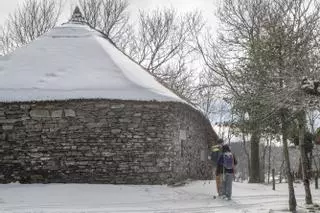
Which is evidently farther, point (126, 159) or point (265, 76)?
point (126, 159)

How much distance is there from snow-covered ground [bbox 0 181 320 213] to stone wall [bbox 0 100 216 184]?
0.51 m

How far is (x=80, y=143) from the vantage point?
13352 mm

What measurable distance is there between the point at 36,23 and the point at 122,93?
64.3ft

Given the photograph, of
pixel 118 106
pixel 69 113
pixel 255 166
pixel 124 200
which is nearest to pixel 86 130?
pixel 69 113

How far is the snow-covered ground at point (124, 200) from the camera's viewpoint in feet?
33.3

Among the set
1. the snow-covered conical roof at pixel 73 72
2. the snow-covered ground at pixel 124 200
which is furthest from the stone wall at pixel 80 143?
the snow-covered ground at pixel 124 200

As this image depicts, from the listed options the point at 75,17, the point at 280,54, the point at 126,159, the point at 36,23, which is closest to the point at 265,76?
the point at 280,54

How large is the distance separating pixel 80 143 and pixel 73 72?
252 cm

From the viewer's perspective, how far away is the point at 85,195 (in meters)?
11.8

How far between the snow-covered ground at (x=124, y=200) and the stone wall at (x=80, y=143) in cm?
51

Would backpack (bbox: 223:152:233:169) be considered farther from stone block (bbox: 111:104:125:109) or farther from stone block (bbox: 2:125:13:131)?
stone block (bbox: 2:125:13:131)

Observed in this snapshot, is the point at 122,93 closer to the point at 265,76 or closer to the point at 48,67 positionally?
the point at 48,67

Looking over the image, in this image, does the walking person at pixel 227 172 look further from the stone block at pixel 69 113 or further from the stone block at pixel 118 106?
the stone block at pixel 69 113

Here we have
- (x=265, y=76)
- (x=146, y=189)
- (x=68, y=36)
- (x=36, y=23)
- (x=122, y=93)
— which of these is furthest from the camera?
(x=36, y=23)
